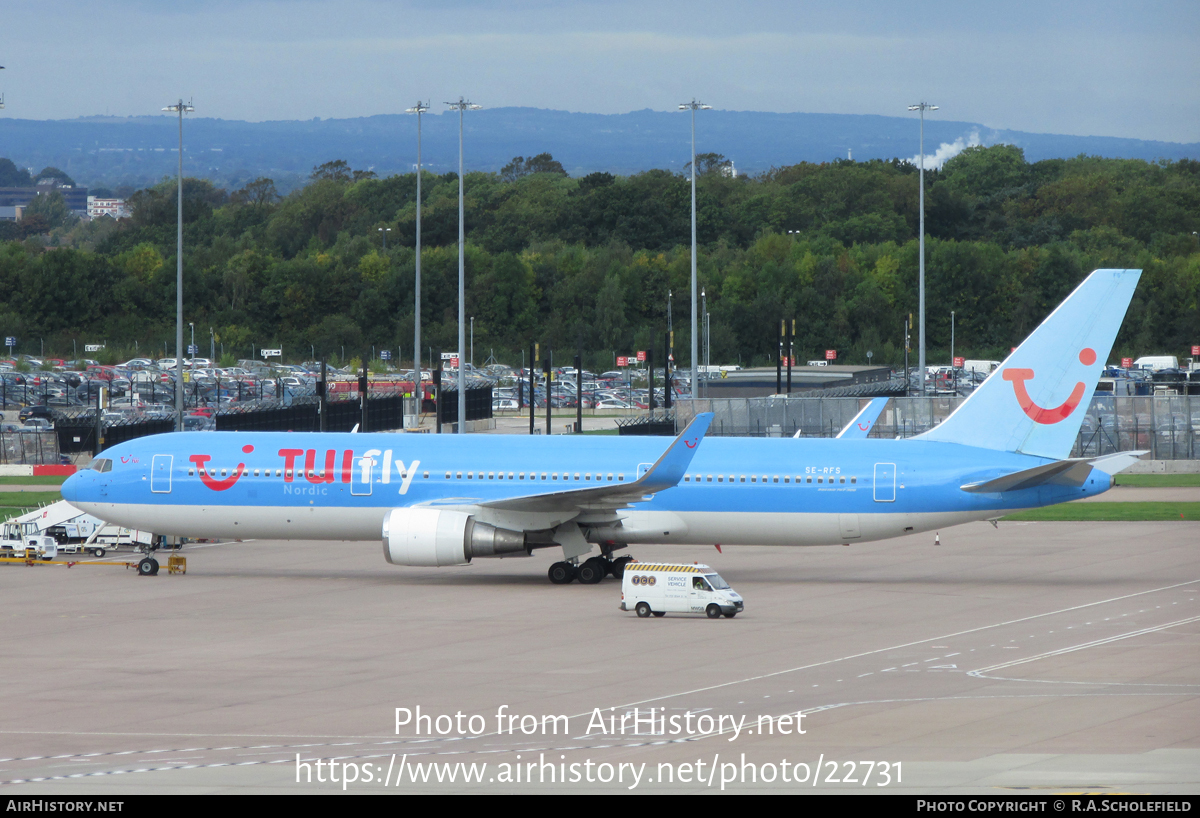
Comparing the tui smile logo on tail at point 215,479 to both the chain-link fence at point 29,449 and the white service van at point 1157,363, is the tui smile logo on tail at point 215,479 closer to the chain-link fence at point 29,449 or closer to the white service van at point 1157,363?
the chain-link fence at point 29,449

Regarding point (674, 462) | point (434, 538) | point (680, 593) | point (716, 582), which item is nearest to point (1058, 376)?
point (674, 462)

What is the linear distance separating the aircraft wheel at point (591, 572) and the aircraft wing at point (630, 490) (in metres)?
1.76

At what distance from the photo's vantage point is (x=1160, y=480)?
72875 millimetres

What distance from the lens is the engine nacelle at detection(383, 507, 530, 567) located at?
38.5m

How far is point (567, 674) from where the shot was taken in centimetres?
2648

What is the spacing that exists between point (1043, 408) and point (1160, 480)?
3694cm

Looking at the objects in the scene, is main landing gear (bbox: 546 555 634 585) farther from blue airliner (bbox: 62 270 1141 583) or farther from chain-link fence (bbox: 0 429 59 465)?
chain-link fence (bbox: 0 429 59 465)

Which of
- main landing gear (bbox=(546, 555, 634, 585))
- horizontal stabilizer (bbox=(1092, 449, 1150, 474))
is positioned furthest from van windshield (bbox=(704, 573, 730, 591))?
horizontal stabilizer (bbox=(1092, 449, 1150, 474))

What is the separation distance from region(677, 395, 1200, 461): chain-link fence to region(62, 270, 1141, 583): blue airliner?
35995 mm

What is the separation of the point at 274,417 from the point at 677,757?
6080 centimetres

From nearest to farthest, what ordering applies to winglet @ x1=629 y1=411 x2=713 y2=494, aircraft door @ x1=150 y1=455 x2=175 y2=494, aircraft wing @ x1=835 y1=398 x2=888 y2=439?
1. winglet @ x1=629 y1=411 x2=713 y2=494
2. aircraft door @ x1=150 y1=455 x2=175 y2=494
3. aircraft wing @ x1=835 y1=398 x2=888 y2=439

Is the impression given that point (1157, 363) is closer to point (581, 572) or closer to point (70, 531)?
point (581, 572)

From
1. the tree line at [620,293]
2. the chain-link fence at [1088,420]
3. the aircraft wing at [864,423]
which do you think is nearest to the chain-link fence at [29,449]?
the chain-link fence at [1088,420]

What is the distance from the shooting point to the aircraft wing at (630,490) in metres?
37.4
